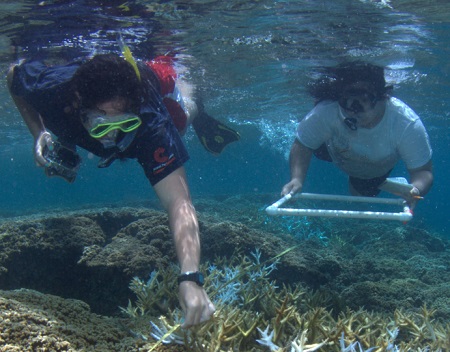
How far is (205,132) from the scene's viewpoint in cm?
1044

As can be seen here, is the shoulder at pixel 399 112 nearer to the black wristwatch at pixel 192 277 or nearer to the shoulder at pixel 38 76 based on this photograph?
the black wristwatch at pixel 192 277

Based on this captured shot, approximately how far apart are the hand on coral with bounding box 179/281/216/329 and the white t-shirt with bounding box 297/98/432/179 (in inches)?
221

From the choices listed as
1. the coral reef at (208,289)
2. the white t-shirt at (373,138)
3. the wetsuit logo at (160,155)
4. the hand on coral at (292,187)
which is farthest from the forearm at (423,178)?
the wetsuit logo at (160,155)

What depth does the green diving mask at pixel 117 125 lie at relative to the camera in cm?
363

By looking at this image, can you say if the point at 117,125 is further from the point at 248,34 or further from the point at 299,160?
the point at 248,34

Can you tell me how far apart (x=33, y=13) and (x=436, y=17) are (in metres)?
11.2

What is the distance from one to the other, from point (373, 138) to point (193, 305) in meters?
6.15

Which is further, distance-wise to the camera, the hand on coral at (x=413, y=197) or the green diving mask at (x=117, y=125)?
the hand on coral at (x=413, y=197)

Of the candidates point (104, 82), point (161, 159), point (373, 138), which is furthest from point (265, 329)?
point (373, 138)

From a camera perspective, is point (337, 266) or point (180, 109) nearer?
point (337, 266)

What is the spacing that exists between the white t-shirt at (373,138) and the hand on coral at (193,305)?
560 centimetres

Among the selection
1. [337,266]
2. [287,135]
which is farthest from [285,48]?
[287,135]

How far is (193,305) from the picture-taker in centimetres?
288

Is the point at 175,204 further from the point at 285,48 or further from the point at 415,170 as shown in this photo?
the point at 285,48
